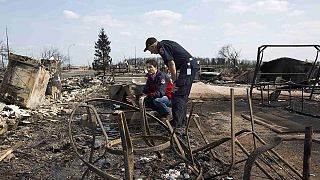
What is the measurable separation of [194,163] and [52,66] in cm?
988

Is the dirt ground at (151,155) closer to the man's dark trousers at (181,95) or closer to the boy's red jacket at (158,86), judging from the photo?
the man's dark trousers at (181,95)

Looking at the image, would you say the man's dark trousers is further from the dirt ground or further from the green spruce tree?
the green spruce tree

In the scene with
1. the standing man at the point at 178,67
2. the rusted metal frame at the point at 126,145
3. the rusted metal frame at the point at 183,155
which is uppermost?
the standing man at the point at 178,67

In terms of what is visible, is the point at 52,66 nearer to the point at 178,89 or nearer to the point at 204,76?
the point at 178,89

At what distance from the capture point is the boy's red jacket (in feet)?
22.3

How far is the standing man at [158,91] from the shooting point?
6.64 m

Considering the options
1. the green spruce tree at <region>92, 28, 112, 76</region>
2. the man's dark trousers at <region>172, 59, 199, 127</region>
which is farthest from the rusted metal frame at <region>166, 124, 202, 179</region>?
the green spruce tree at <region>92, 28, 112, 76</region>

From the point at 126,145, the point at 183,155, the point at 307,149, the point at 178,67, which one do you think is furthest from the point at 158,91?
the point at 307,149

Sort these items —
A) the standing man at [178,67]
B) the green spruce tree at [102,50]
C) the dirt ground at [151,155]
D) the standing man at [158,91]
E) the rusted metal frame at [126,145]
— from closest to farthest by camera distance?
the rusted metal frame at [126,145]
the dirt ground at [151,155]
the standing man at [178,67]
the standing man at [158,91]
the green spruce tree at [102,50]

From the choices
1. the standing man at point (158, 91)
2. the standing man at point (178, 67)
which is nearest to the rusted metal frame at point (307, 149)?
the standing man at point (178, 67)

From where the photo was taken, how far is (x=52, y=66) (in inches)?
512

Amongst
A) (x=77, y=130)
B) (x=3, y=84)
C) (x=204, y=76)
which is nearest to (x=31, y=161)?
(x=77, y=130)

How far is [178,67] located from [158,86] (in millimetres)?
793

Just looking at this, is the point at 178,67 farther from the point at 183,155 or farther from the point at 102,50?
the point at 102,50
